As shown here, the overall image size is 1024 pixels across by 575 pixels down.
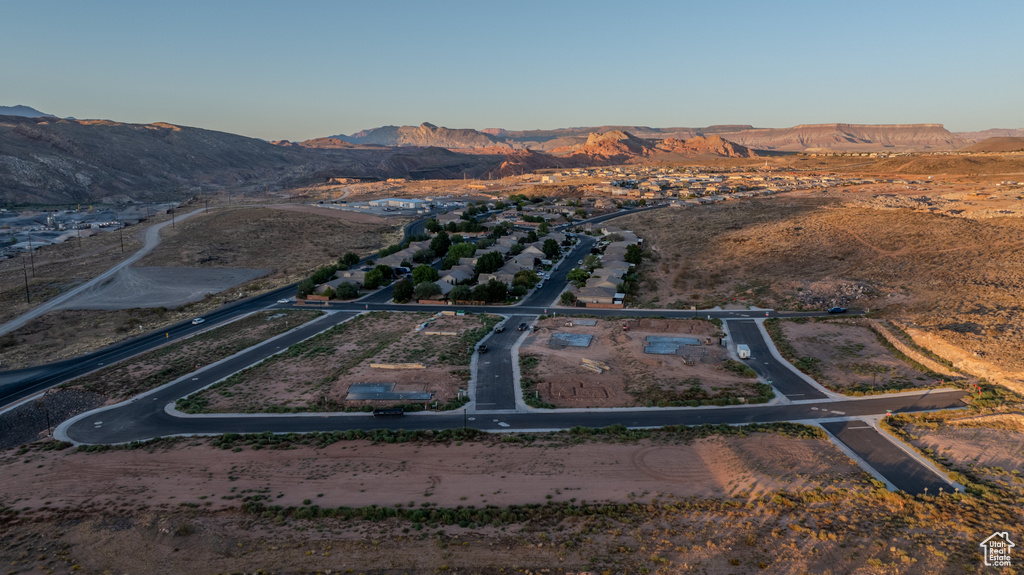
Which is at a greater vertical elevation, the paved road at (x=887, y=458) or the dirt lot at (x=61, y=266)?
the dirt lot at (x=61, y=266)

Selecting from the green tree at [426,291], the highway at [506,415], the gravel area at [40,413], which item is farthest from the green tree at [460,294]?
the gravel area at [40,413]

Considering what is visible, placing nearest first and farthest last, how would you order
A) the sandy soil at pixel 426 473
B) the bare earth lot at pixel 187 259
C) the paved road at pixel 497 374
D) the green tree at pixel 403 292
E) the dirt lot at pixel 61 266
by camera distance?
the sandy soil at pixel 426 473, the paved road at pixel 497 374, the bare earth lot at pixel 187 259, the green tree at pixel 403 292, the dirt lot at pixel 61 266

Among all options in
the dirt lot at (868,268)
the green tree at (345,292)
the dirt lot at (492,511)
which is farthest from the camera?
the green tree at (345,292)

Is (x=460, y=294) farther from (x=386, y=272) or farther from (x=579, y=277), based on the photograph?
(x=579, y=277)

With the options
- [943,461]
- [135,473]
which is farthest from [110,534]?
[943,461]

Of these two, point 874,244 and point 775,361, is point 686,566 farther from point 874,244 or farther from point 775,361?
point 874,244

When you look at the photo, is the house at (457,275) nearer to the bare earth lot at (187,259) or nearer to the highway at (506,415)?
the bare earth lot at (187,259)
